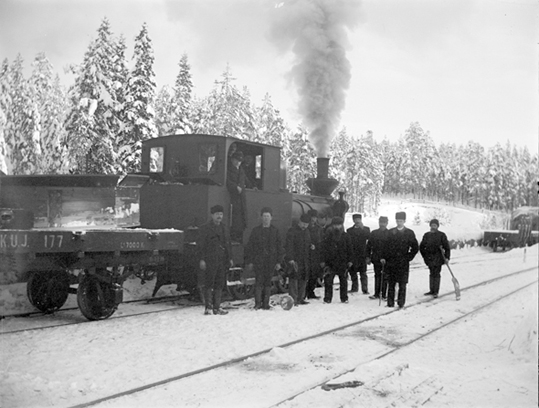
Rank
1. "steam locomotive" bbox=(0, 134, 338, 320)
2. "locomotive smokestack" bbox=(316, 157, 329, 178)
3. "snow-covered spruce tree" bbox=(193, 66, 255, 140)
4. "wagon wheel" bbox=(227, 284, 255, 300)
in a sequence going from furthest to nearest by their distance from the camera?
"snow-covered spruce tree" bbox=(193, 66, 255, 140) < "locomotive smokestack" bbox=(316, 157, 329, 178) < "wagon wheel" bbox=(227, 284, 255, 300) < "steam locomotive" bbox=(0, 134, 338, 320)

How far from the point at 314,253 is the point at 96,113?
37.2 feet

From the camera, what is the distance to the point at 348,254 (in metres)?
10.7

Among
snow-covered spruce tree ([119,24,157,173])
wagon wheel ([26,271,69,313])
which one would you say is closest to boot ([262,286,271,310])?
wagon wheel ([26,271,69,313])

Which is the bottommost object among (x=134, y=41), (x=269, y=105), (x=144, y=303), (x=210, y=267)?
(x=144, y=303)

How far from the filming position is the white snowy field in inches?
175

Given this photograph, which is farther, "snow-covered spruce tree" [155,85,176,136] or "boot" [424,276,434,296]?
"snow-covered spruce tree" [155,85,176,136]

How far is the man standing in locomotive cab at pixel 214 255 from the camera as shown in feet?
27.8

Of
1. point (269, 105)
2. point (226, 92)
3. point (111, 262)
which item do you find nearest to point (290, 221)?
point (111, 262)

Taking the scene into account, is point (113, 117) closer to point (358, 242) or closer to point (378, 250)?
point (358, 242)

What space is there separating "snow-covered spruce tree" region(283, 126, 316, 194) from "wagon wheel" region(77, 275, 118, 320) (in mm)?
33235

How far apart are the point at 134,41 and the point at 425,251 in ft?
43.1

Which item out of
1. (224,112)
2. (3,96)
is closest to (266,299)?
(3,96)

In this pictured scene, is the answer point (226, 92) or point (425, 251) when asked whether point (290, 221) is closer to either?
point (425, 251)

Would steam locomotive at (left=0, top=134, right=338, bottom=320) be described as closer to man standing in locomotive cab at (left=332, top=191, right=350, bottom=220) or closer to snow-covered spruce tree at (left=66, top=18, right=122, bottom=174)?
man standing in locomotive cab at (left=332, top=191, right=350, bottom=220)
